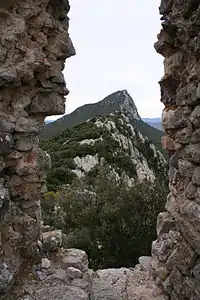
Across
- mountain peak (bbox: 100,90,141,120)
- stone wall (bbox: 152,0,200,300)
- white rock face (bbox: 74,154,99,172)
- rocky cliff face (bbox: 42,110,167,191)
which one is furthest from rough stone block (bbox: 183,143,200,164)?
mountain peak (bbox: 100,90,141,120)

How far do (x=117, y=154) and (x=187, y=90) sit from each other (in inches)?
632

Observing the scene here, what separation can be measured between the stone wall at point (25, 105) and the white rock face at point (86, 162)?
13471 millimetres

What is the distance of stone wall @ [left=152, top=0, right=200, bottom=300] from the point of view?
5000 millimetres

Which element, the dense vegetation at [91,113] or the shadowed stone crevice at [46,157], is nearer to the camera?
the shadowed stone crevice at [46,157]

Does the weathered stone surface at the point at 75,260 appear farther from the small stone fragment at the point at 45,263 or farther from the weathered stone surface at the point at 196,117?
the weathered stone surface at the point at 196,117

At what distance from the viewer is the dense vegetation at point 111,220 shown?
1026 cm

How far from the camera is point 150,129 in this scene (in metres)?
37.6

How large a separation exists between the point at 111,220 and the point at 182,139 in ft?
19.8

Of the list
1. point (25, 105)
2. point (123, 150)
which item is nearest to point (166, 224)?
point (25, 105)

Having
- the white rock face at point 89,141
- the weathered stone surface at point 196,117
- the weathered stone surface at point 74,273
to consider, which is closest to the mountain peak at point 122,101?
the white rock face at point 89,141

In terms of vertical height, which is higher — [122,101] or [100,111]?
[122,101]

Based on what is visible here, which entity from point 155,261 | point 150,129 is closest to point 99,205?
point 155,261

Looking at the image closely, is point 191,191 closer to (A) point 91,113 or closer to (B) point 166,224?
(B) point 166,224

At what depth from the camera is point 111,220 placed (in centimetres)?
1094
